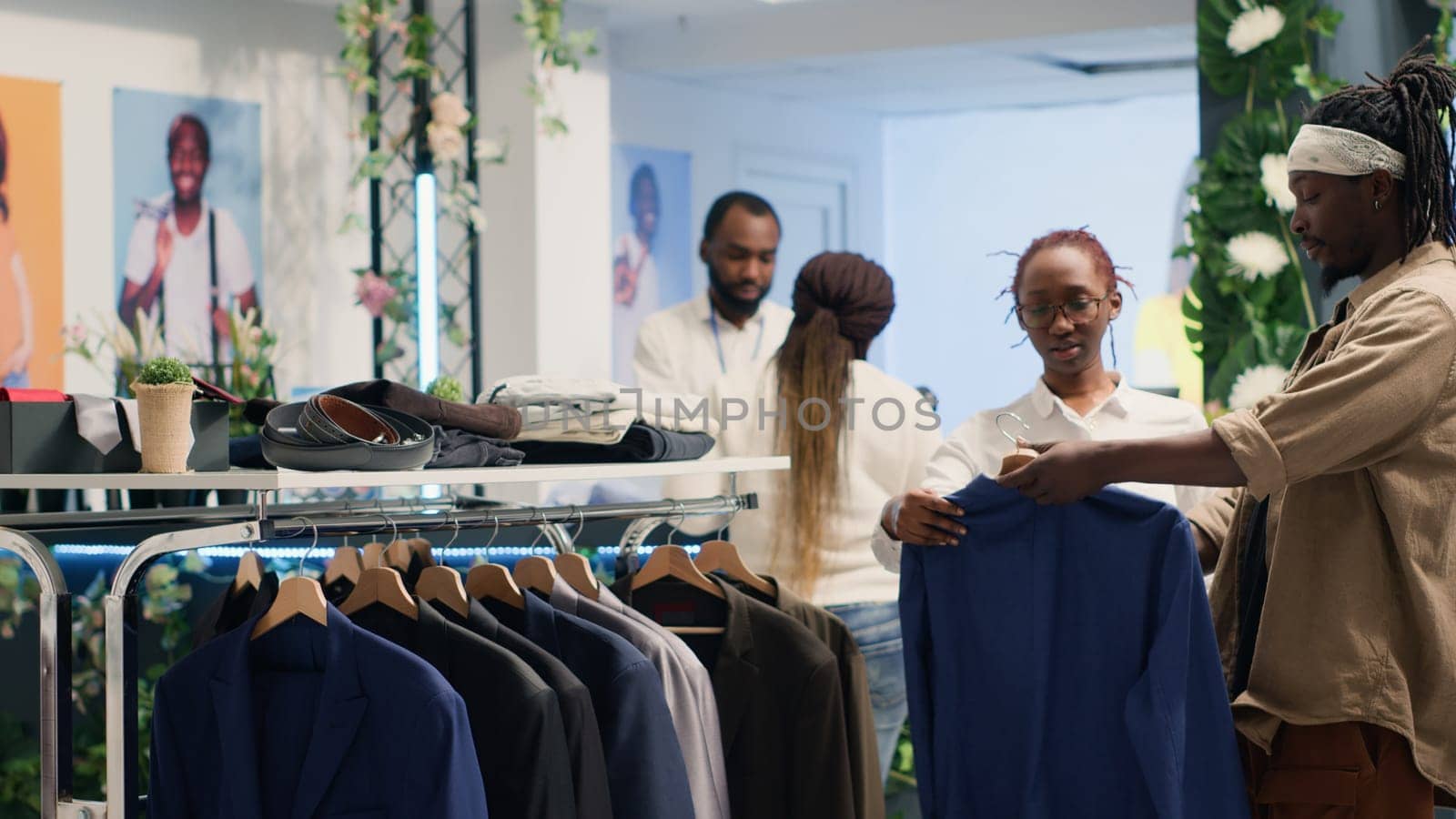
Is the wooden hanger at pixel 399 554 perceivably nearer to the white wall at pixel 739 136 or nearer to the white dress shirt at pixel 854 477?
the white dress shirt at pixel 854 477

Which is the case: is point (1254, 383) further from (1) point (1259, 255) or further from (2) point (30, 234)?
(2) point (30, 234)

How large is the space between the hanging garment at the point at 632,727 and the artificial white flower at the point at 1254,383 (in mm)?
2691

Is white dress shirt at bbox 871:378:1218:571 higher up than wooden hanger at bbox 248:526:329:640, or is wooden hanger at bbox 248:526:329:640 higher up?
white dress shirt at bbox 871:378:1218:571

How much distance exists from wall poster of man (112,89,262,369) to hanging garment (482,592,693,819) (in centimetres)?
319

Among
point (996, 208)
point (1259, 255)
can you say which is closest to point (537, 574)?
point (1259, 255)

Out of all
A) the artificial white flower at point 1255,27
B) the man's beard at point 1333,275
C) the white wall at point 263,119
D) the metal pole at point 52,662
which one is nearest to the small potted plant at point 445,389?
the metal pole at point 52,662

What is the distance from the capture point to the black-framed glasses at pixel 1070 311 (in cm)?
227

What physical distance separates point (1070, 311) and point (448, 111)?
3.20 meters

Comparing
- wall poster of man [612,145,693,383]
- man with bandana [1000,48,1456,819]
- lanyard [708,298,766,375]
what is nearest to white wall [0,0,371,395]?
wall poster of man [612,145,693,383]

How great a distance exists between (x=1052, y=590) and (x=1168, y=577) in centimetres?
15

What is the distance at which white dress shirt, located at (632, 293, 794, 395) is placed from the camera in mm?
3795

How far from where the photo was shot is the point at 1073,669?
2012mm

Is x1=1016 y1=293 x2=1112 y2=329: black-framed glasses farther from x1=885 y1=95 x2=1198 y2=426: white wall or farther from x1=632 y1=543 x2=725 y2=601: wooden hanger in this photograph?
x1=885 y1=95 x2=1198 y2=426: white wall

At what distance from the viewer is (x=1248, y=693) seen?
2.06 metres
